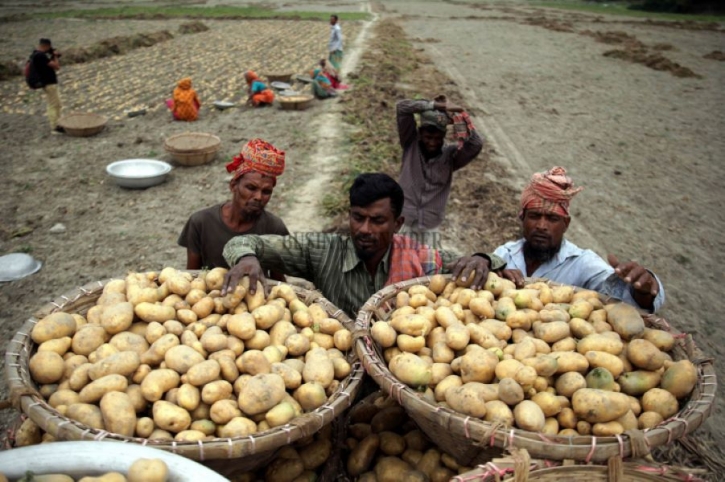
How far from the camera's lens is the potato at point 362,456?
7.95 feet

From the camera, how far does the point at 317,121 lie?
1143 centimetres

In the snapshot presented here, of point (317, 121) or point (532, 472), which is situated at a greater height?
point (532, 472)

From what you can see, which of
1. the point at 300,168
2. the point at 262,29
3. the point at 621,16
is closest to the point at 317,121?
the point at 300,168

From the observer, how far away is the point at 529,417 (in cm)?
193

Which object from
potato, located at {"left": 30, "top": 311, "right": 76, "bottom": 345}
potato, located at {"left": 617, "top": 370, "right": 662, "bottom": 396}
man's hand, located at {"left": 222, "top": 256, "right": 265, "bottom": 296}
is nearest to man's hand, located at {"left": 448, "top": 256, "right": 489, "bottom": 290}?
potato, located at {"left": 617, "top": 370, "right": 662, "bottom": 396}

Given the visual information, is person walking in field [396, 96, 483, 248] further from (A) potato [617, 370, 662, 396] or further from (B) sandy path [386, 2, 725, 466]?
(A) potato [617, 370, 662, 396]

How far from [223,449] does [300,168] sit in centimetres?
714

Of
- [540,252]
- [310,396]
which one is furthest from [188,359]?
[540,252]

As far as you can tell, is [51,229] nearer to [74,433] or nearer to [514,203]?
[74,433]

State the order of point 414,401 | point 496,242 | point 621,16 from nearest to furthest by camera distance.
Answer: point 414,401
point 496,242
point 621,16

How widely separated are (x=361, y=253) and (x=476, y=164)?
21.1 ft

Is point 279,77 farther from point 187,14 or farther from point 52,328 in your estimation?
point 187,14

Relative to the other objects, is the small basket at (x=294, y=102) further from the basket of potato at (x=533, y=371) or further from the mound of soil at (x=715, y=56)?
the mound of soil at (x=715, y=56)

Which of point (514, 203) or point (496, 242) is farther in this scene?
point (514, 203)
